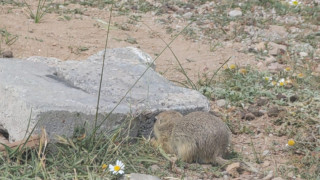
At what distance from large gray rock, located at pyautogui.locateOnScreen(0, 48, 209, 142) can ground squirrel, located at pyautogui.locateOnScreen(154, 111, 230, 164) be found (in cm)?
27

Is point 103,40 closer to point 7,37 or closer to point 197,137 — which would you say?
point 7,37

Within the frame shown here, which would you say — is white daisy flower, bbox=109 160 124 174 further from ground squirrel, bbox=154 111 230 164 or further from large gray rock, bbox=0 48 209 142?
ground squirrel, bbox=154 111 230 164

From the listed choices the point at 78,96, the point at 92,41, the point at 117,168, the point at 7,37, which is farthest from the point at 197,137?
the point at 92,41

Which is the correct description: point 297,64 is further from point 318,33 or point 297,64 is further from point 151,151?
point 151,151

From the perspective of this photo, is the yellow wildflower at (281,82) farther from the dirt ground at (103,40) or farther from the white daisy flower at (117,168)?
the white daisy flower at (117,168)

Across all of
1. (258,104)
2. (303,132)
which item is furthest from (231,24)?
(303,132)

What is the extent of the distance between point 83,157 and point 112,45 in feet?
10.6

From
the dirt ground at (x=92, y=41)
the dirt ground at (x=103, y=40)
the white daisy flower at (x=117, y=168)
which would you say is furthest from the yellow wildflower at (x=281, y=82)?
the white daisy flower at (x=117, y=168)

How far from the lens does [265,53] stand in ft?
23.3

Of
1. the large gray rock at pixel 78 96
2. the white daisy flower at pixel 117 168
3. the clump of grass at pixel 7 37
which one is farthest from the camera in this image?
the clump of grass at pixel 7 37

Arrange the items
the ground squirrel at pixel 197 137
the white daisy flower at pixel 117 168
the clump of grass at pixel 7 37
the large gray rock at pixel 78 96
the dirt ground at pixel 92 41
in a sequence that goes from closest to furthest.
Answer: the white daisy flower at pixel 117 168 < the large gray rock at pixel 78 96 < the ground squirrel at pixel 197 137 < the clump of grass at pixel 7 37 < the dirt ground at pixel 92 41

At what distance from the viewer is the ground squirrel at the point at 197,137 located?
427cm

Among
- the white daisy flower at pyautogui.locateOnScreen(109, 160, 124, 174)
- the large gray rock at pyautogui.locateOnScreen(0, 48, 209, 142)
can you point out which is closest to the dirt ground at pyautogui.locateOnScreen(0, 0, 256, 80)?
the large gray rock at pyautogui.locateOnScreen(0, 48, 209, 142)

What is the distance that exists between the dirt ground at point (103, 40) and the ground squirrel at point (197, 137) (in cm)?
98
